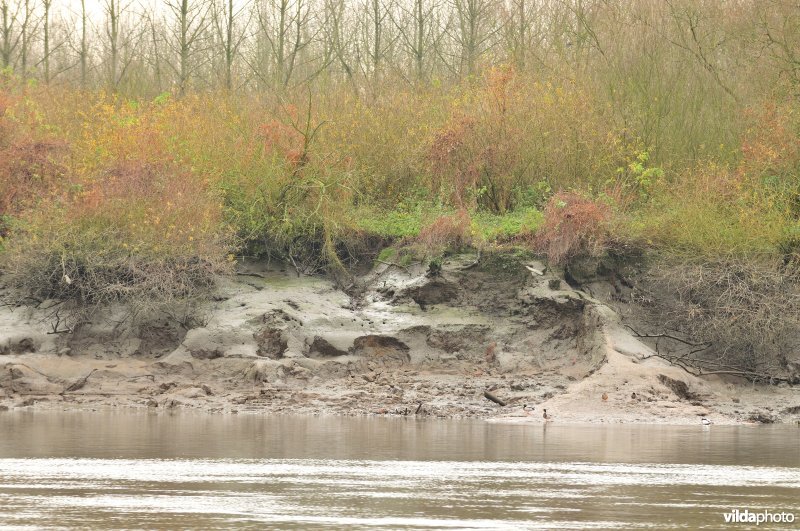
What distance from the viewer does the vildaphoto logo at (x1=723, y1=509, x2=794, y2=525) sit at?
8.30 m

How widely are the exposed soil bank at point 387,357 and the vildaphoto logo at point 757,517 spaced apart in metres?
8.96

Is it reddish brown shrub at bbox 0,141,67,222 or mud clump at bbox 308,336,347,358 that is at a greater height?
reddish brown shrub at bbox 0,141,67,222

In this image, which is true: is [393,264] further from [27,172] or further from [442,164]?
[27,172]

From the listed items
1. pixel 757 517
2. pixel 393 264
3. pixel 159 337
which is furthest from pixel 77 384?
pixel 757 517

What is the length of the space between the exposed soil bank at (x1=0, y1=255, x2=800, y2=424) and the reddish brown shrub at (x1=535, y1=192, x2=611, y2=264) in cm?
46

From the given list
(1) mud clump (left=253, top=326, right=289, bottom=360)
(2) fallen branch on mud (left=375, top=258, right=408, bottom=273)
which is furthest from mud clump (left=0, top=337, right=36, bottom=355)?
(2) fallen branch on mud (left=375, top=258, right=408, bottom=273)

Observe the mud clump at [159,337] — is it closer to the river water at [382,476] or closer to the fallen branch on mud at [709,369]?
the river water at [382,476]

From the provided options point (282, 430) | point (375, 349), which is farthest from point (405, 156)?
point (282, 430)

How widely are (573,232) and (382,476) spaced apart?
1195 cm

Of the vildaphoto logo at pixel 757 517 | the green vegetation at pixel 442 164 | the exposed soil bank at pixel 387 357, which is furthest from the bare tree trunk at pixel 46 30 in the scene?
the vildaphoto logo at pixel 757 517

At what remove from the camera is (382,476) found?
10500mm

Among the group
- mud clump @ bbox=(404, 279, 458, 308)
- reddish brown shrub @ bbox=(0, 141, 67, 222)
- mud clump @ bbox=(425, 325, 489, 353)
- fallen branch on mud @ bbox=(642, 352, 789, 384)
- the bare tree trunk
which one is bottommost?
fallen branch on mud @ bbox=(642, 352, 789, 384)

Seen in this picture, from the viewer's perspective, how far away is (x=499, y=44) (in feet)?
110

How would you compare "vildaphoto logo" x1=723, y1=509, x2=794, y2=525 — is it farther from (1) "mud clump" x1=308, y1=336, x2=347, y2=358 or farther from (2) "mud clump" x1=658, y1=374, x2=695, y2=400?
(1) "mud clump" x1=308, y1=336, x2=347, y2=358
